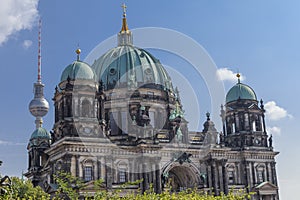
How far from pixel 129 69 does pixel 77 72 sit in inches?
499

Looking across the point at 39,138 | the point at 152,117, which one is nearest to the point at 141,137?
the point at 152,117

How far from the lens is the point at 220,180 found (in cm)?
6075

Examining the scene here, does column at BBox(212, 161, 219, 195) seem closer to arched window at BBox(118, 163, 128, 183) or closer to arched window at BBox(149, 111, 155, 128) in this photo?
arched window at BBox(149, 111, 155, 128)

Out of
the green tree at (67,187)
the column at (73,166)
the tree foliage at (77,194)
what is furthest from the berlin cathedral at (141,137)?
the green tree at (67,187)

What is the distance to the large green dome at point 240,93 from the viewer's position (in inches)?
2687

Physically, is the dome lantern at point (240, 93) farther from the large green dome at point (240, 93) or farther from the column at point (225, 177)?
the column at point (225, 177)

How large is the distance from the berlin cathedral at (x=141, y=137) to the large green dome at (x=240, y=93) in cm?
14

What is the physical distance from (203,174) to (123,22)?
31.6 meters

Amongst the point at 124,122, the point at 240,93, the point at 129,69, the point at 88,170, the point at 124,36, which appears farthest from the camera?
the point at 124,36

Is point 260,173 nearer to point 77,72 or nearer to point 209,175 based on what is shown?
point 209,175

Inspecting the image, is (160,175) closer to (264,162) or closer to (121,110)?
(121,110)

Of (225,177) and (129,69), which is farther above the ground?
(129,69)

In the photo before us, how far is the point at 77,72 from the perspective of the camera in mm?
56438

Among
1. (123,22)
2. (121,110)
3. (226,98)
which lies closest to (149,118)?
(121,110)
